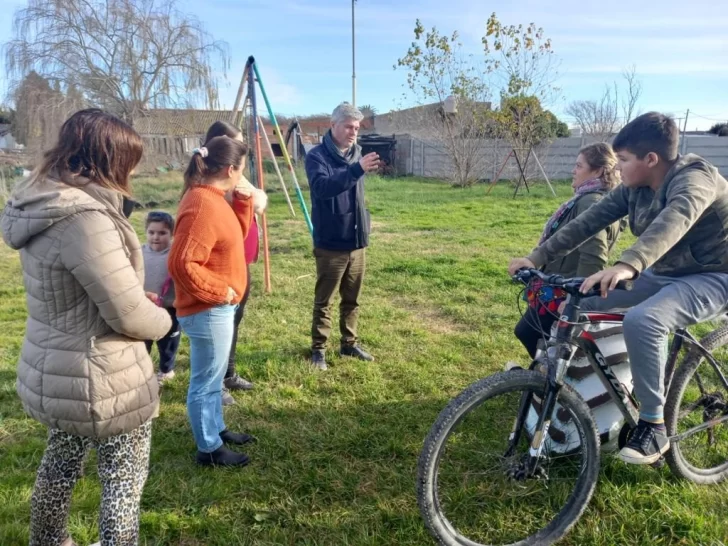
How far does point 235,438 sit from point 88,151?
1.92 metres

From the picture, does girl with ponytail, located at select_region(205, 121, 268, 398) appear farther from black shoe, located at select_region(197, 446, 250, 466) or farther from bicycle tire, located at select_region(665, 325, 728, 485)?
bicycle tire, located at select_region(665, 325, 728, 485)

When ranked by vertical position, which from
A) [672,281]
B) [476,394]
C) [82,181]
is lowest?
[476,394]

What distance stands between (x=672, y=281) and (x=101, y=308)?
253cm

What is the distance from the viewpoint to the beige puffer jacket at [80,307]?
1758mm

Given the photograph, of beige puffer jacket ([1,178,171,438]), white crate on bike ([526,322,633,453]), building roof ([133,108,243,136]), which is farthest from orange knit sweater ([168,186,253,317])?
building roof ([133,108,243,136])

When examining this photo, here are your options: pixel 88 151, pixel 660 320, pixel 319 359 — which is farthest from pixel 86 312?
pixel 319 359

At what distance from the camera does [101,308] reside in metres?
1.83

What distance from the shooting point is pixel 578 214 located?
3219 millimetres

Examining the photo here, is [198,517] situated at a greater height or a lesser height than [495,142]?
lesser

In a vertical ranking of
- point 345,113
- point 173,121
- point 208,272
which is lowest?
point 208,272

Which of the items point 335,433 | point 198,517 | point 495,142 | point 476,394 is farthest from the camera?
point 495,142

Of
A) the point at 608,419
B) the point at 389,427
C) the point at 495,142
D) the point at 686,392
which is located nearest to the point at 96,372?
the point at 389,427

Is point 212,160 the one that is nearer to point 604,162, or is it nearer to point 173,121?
point 604,162

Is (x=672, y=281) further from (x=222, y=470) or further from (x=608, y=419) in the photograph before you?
(x=222, y=470)
